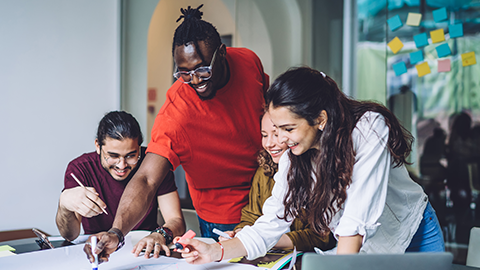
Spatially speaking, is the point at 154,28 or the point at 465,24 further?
the point at 154,28

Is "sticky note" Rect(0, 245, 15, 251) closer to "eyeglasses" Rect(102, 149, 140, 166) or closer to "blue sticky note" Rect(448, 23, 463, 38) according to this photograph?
"eyeglasses" Rect(102, 149, 140, 166)

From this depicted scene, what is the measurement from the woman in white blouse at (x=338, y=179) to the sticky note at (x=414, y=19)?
1736 mm

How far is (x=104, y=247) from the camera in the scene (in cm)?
108

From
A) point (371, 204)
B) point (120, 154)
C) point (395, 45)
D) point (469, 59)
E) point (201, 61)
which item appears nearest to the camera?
point (371, 204)

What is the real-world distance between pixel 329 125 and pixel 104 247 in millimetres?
726

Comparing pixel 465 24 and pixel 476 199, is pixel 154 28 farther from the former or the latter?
pixel 476 199

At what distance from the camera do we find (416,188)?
109cm

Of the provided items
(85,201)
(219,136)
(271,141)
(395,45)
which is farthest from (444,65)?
(85,201)

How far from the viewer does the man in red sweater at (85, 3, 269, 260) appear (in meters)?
Result: 1.31

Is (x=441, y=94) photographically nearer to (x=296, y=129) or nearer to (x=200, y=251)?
(x=296, y=129)

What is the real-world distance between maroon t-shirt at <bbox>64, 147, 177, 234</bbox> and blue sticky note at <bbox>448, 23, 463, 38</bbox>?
2239mm

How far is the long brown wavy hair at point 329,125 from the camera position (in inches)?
38.1

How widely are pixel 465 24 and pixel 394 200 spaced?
7.78 ft

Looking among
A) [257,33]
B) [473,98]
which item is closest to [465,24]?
[473,98]
